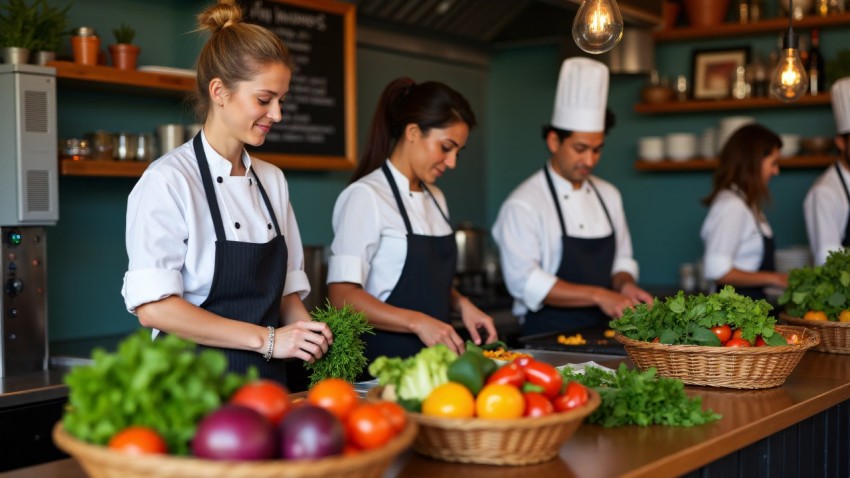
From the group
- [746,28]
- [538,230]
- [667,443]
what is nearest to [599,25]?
[667,443]

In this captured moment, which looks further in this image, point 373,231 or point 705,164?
point 705,164

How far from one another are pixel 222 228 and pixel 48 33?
140cm

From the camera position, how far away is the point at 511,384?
67.5 inches

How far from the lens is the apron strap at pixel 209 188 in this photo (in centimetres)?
249

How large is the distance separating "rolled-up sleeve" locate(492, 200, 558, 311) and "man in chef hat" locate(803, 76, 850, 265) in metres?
1.59

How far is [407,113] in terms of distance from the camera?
10.7 feet

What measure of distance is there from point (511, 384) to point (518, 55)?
499 centimetres

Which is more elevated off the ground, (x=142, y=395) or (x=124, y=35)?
(x=124, y=35)

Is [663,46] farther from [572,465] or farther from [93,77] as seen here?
[572,465]

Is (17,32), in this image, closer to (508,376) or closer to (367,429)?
(508,376)

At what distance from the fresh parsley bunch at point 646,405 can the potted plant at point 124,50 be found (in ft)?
7.69

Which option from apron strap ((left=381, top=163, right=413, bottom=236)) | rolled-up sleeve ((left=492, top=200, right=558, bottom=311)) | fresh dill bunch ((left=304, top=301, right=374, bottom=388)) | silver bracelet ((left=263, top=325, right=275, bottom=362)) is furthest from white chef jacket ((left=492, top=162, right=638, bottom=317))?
silver bracelet ((left=263, top=325, right=275, bottom=362))

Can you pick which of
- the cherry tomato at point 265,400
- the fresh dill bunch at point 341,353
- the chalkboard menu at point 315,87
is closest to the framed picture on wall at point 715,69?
the chalkboard menu at point 315,87

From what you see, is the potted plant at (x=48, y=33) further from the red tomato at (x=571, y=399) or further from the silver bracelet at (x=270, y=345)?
the red tomato at (x=571, y=399)
